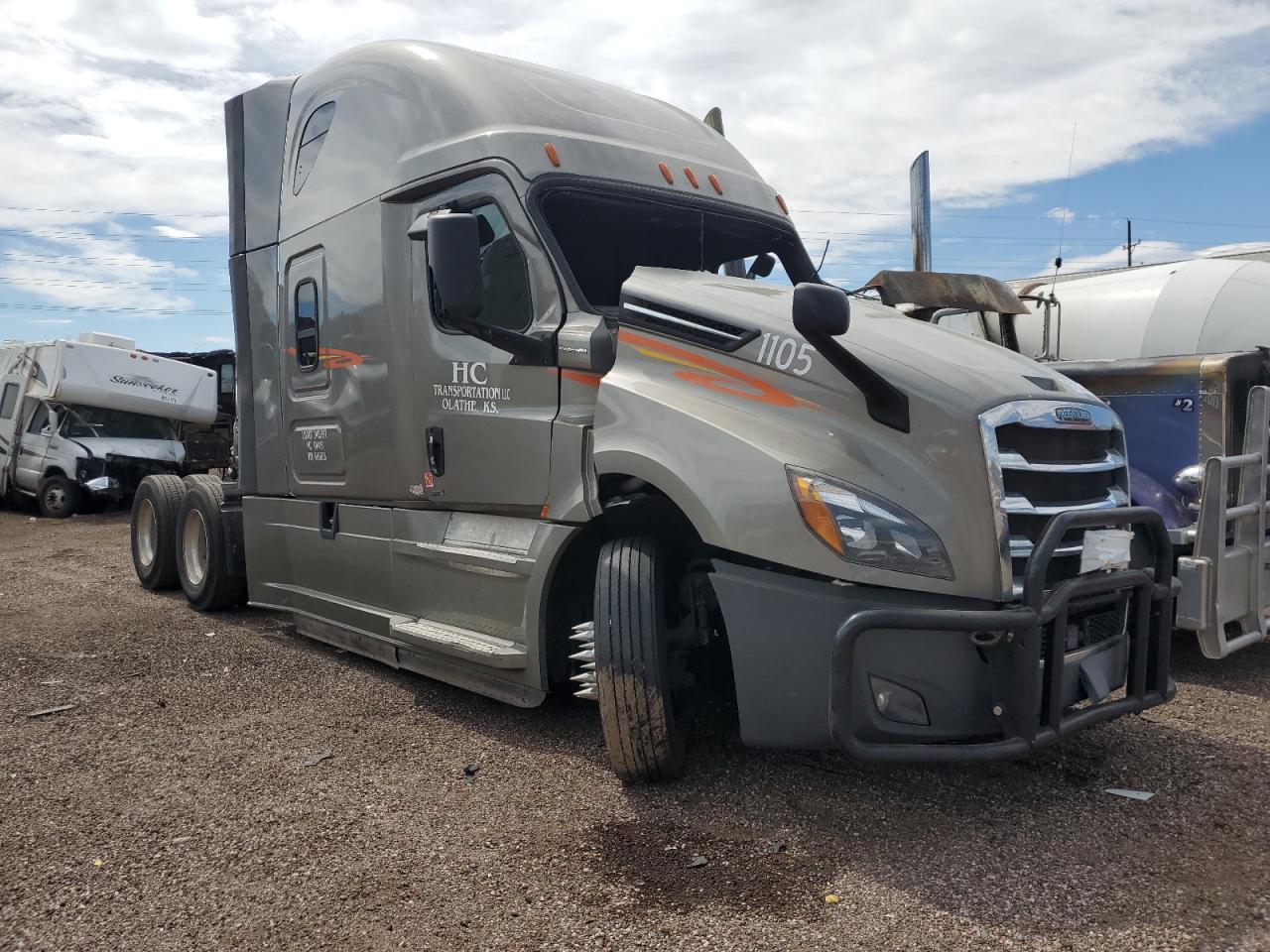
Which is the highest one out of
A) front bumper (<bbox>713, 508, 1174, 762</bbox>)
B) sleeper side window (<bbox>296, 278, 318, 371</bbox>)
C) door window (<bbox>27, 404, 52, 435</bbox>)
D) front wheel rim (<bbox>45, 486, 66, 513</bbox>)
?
sleeper side window (<bbox>296, 278, 318, 371</bbox>)

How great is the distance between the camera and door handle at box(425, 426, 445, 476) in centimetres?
504

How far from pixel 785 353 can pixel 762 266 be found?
6.52 feet

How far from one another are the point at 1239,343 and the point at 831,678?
6.70 m

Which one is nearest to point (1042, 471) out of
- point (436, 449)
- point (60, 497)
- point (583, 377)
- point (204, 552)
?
point (583, 377)

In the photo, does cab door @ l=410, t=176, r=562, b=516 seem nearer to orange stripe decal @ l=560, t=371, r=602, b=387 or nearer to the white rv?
orange stripe decal @ l=560, t=371, r=602, b=387

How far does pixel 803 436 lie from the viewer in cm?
360

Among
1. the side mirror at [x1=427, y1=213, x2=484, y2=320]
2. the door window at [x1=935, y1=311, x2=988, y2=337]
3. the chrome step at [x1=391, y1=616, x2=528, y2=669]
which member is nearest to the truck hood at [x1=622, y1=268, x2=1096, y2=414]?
the side mirror at [x1=427, y1=213, x2=484, y2=320]

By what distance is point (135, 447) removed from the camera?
16.7 m

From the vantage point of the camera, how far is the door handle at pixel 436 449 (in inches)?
199

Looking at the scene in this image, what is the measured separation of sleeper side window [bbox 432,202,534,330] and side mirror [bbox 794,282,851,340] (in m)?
1.49

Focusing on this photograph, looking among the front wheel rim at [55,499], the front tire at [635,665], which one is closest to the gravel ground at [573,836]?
the front tire at [635,665]

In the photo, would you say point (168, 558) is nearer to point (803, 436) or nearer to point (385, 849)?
point (385, 849)

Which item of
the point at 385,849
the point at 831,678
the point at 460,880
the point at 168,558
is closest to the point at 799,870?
the point at 831,678

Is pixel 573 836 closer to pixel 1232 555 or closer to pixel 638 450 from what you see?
pixel 638 450
